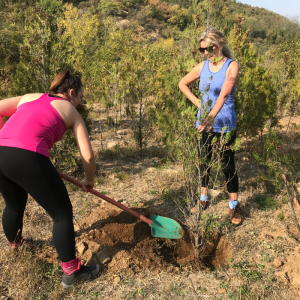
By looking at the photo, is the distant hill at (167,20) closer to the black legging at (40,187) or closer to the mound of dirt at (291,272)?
the mound of dirt at (291,272)

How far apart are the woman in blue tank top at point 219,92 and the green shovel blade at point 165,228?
642mm

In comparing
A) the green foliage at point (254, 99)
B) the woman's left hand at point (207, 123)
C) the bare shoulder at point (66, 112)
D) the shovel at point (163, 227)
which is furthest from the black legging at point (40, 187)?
the green foliage at point (254, 99)

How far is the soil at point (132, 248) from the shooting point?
2.26m

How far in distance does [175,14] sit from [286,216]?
183ft

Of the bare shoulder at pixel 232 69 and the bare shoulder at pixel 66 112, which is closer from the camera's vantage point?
the bare shoulder at pixel 66 112

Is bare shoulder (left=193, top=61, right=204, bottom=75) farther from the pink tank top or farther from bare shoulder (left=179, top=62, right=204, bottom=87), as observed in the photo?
the pink tank top

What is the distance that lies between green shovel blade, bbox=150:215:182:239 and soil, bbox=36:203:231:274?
0.62ft

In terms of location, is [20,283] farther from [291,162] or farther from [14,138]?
[291,162]

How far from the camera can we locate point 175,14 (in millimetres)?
50469

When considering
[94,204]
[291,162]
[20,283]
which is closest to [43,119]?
[20,283]

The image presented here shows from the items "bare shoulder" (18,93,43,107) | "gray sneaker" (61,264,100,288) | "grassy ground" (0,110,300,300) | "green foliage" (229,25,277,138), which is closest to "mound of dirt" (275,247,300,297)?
"grassy ground" (0,110,300,300)

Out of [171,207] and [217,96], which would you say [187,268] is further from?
[217,96]

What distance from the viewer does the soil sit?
7.43 ft

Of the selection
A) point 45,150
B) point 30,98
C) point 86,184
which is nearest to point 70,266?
point 86,184
